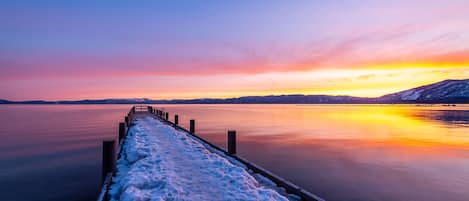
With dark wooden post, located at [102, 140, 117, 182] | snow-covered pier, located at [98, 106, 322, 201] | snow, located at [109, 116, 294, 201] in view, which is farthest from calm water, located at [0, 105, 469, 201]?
snow, located at [109, 116, 294, 201]

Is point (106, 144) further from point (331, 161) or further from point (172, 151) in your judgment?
point (331, 161)

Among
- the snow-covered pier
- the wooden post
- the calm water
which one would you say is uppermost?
the wooden post

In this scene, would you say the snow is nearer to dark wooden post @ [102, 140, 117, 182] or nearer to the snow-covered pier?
the snow-covered pier

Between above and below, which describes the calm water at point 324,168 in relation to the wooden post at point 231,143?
below

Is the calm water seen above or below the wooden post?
below

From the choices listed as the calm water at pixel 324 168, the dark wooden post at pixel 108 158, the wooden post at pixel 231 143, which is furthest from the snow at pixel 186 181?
the calm water at pixel 324 168

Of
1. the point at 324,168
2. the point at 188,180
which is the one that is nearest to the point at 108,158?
the point at 188,180

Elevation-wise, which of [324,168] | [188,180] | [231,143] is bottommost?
[324,168]

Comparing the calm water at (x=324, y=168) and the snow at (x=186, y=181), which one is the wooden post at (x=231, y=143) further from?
the calm water at (x=324, y=168)

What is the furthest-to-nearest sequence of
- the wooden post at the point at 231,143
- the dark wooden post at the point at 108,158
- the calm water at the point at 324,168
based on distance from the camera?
1. the wooden post at the point at 231,143
2. the calm water at the point at 324,168
3. the dark wooden post at the point at 108,158

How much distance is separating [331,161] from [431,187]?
4831 mm

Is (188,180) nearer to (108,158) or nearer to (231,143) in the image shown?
(108,158)

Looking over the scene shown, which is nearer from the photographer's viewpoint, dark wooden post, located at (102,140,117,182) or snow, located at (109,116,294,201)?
snow, located at (109,116,294,201)

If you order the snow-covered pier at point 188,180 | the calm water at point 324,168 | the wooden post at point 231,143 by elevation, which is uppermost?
the wooden post at point 231,143
